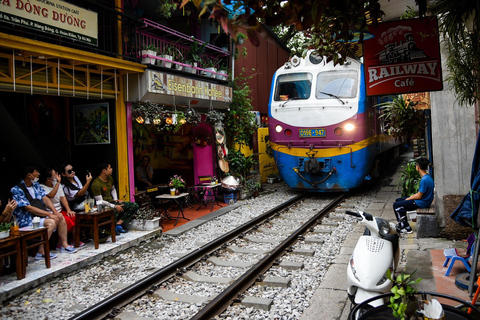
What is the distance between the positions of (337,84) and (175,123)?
4460mm

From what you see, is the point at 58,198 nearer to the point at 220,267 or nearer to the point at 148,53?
the point at 220,267

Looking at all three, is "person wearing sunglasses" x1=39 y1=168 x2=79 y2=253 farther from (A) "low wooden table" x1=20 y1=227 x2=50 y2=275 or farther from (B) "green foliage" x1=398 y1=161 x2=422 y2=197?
(B) "green foliage" x1=398 y1=161 x2=422 y2=197

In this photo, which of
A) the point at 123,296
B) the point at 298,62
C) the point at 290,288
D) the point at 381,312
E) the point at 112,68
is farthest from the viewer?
the point at 298,62

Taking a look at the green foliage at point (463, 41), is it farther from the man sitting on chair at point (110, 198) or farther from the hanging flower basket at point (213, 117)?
the hanging flower basket at point (213, 117)

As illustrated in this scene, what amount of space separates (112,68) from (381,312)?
6906mm

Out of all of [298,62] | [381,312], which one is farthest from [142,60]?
[381,312]

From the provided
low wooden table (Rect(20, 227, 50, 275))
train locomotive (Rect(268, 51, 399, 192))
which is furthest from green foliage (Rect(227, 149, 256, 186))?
low wooden table (Rect(20, 227, 50, 275))

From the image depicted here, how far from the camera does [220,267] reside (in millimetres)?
6129

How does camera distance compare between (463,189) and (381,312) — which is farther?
(463,189)

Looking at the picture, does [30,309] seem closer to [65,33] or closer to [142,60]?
[65,33]

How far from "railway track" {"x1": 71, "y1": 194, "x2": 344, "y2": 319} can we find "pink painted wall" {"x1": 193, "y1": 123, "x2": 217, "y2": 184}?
2986mm

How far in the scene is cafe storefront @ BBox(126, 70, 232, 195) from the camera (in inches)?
341

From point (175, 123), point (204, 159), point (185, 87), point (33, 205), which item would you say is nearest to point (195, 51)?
point (185, 87)

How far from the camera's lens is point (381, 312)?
7.97ft
